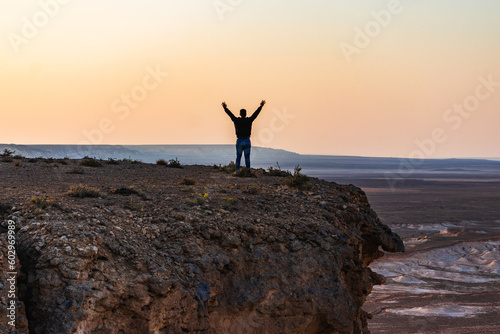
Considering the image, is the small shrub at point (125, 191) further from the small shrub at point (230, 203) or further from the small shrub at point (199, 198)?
the small shrub at point (230, 203)

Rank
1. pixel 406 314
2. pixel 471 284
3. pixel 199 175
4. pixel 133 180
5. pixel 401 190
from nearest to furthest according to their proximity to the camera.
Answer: pixel 133 180, pixel 199 175, pixel 406 314, pixel 471 284, pixel 401 190

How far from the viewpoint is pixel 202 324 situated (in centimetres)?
775

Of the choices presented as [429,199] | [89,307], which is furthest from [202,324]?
[429,199]

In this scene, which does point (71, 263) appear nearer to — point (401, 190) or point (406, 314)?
point (406, 314)

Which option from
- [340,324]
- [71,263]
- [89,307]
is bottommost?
[340,324]

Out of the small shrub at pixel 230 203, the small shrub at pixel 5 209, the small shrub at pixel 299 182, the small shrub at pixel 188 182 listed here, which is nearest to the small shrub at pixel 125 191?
the small shrub at pixel 230 203

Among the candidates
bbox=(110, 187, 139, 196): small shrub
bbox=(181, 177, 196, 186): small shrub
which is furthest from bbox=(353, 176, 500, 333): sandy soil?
bbox=(110, 187, 139, 196): small shrub

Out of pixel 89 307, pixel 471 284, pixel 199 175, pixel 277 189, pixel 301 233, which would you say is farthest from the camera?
pixel 471 284

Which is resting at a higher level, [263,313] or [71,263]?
[71,263]

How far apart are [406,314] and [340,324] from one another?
1773 cm

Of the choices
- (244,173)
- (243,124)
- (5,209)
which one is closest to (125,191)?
(5,209)

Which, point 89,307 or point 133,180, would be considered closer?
point 89,307

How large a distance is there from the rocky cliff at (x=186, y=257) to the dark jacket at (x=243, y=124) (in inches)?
136

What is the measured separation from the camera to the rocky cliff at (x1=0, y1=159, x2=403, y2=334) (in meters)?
6.82
